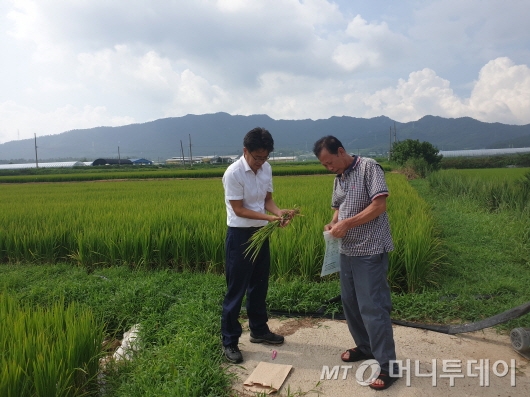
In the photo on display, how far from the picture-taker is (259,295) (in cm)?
304

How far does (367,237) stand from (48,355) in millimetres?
2020

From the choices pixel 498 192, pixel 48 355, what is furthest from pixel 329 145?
pixel 498 192

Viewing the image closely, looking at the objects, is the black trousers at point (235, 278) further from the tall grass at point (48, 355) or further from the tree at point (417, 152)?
the tree at point (417, 152)

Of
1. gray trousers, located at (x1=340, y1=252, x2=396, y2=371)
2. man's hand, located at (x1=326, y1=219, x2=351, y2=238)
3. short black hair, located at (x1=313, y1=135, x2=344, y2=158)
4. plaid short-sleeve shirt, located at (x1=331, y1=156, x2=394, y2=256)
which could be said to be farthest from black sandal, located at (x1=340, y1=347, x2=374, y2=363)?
short black hair, located at (x1=313, y1=135, x2=344, y2=158)

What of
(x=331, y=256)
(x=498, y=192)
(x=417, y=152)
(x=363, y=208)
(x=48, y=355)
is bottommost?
(x=48, y=355)

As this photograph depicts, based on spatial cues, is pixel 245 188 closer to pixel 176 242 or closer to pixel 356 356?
pixel 356 356

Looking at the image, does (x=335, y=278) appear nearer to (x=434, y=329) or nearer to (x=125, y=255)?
(x=434, y=329)

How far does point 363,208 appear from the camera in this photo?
2422 millimetres

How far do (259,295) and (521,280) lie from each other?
9.86 ft

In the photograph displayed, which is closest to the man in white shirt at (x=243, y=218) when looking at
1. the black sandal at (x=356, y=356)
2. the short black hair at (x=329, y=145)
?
the short black hair at (x=329, y=145)

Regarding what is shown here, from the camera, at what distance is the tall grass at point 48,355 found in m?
2.07

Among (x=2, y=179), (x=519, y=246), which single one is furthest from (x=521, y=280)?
(x=2, y=179)

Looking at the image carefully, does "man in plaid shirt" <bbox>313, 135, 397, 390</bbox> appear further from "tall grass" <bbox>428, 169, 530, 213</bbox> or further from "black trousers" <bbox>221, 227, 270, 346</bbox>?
"tall grass" <bbox>428, 169, 530, 213</bbox>

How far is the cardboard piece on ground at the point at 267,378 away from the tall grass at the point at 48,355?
0.99 m
